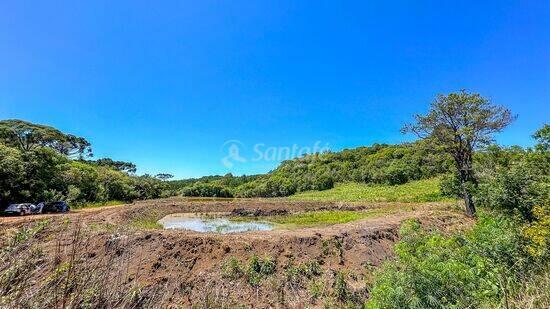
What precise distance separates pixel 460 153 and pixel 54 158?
35.0 meters

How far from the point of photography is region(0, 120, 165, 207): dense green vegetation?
22.1m

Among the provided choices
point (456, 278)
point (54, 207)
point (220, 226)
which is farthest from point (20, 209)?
point (456, 278)

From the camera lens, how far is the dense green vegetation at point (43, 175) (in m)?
22.1

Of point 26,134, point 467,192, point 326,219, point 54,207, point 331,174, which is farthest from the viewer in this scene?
point 331,174

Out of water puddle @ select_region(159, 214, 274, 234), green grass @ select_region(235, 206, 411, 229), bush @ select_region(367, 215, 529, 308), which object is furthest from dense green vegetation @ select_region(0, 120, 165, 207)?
bush @ select_region(367, 215, 529, 308)

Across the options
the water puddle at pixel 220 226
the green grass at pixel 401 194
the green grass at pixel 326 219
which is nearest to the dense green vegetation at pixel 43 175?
the water puddle at pixel 220 226

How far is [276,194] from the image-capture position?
7644cm

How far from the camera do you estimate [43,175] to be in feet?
87.6

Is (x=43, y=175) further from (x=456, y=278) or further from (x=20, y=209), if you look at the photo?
(x=456, y=278)

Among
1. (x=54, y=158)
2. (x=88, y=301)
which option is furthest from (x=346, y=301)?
(x=54, y=158)

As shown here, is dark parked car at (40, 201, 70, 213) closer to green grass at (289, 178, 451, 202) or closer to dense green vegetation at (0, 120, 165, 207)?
dense green vegetation at (0, 120, 165, 207)

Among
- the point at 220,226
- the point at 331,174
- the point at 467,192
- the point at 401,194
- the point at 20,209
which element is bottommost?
the point at 220,226

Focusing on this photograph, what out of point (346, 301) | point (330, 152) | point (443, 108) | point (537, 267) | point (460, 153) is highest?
point (330, 152)

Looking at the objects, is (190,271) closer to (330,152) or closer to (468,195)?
(468,195)
